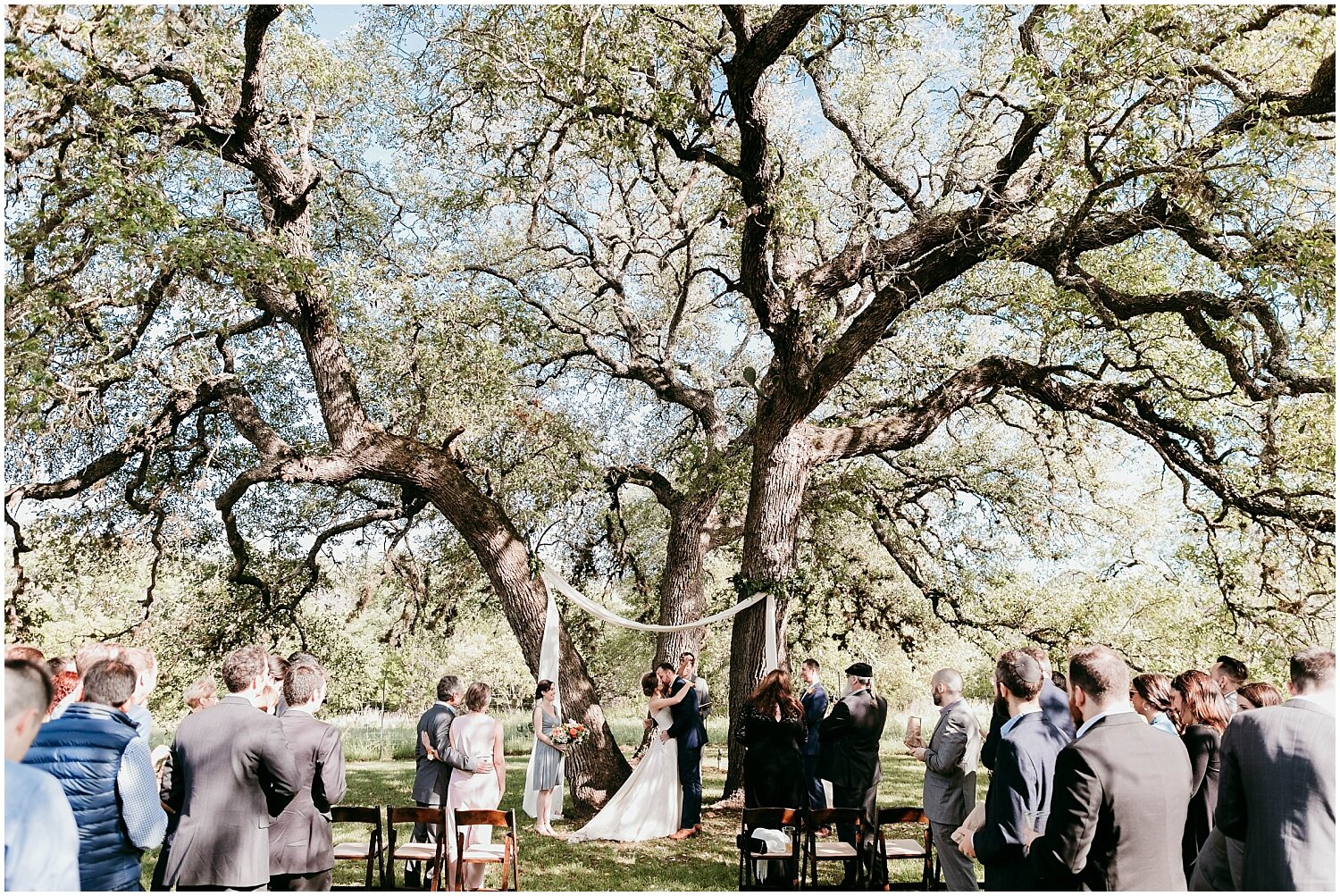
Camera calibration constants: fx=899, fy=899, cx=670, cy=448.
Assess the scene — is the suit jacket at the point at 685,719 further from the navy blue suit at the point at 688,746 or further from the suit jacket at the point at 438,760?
the suit jacket at the point at 438,760

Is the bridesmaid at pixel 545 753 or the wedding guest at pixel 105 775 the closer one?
the wedding guest at pixel 105 775

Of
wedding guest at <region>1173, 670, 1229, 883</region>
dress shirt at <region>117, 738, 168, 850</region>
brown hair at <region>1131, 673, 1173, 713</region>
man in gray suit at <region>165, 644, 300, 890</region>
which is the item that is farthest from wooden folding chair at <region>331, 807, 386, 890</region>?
wedding guest at <region>1173, 670, 1229, 883</region>

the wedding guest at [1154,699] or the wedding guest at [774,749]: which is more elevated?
the wedding guest at [1154,699]

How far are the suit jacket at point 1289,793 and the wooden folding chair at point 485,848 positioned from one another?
4.20 m

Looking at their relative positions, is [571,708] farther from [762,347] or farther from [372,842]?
[762,347]

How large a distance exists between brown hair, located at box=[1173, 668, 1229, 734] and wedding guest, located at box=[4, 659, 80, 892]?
4952mm

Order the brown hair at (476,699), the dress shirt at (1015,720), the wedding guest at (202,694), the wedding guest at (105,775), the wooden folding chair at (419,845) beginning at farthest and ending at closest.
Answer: the brown hair at (476,699)
the wooden folding chair at (419,845)
the wedding guest at (202,694)
the dress shirt at (1015,720)
the wedding guest at (105,775)

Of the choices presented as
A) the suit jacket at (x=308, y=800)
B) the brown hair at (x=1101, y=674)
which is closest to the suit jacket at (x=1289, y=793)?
the brown hair at (x=1101, y=674)

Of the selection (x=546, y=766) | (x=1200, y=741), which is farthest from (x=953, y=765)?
(x=546, y=766)

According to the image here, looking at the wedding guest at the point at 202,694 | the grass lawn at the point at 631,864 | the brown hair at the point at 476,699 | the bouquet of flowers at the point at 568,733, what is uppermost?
the wedding guest at the point at 202,694

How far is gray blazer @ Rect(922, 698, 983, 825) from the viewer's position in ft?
17.8

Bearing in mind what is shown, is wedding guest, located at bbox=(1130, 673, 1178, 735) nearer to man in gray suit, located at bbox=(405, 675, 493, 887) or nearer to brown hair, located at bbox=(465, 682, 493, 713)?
brown hair, located at bbox=(465, 682, 493, 713)

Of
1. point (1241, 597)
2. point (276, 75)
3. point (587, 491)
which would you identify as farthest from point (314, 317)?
point (1241, 597)

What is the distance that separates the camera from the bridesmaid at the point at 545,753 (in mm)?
9336
